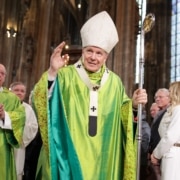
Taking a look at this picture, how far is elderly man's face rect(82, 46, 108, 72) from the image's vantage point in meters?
2.96

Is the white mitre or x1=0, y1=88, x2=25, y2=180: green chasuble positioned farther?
x1=0, y1=88, x2=25, y2=180: green chasuble

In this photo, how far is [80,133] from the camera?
2.91 m

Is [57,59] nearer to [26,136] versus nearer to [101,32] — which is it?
[101,32]

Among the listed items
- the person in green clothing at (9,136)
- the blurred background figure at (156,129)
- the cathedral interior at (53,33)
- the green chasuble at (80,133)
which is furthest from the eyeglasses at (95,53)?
the cathedral interior at (53,33)

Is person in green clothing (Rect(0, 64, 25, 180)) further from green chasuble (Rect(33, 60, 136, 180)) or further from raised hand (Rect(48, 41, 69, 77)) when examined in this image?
raised hand (Rect(48, 41, 69, 77))

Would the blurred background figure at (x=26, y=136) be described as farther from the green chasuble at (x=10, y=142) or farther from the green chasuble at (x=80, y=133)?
the green chasuble at (x=80, y=133)

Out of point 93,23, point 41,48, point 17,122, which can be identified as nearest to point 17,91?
point 17,122

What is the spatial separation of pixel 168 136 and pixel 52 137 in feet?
3.95

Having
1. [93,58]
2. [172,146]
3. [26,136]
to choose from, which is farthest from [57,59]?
[26,136]

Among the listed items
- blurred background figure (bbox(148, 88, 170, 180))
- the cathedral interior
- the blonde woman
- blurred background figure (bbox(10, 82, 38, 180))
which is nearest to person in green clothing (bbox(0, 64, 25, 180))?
blurred background figure (bbox(10, 82, 38, 180))

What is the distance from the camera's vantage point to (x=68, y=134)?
2.83m

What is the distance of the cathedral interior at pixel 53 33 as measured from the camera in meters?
13.5

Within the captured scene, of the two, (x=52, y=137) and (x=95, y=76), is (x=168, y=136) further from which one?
(x=52, y=137)

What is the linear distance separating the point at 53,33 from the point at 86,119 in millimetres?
12009
